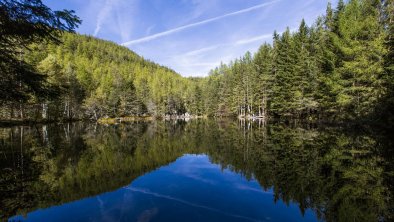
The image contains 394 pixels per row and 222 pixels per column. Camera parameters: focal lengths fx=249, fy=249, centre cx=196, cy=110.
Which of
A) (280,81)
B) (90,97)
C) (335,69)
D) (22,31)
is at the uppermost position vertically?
(280,81)

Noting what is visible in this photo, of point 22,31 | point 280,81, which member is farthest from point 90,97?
point 22,31

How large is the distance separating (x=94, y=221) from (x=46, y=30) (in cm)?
678

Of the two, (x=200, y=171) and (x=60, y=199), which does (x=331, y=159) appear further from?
(x=60, y=199)

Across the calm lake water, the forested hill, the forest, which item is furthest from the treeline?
the forested hill

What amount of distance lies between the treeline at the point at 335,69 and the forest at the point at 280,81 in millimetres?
110

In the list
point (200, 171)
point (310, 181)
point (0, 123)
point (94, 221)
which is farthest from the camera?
point (0, 123)

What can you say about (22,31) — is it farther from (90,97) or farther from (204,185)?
(90,97)

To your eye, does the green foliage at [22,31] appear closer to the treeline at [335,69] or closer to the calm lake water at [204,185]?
the calm lake water at [204,185]

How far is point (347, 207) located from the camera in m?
7.37

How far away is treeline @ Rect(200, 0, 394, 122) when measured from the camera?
2500cm

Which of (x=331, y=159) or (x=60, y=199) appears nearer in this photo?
(x=60, y=199)

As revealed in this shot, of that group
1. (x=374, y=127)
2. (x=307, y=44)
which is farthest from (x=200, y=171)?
(x=307, y=44)

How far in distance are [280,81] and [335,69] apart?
19.4 metres

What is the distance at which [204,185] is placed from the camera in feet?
35.2
